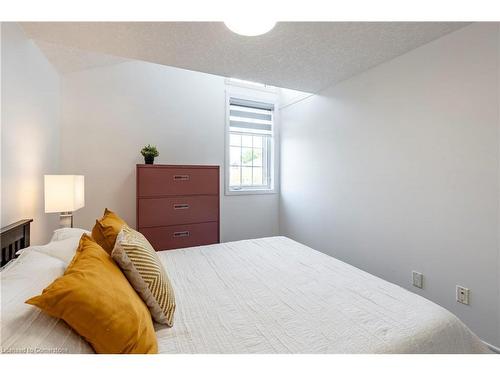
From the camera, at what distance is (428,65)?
1.78 metres

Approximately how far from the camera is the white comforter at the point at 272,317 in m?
0.65

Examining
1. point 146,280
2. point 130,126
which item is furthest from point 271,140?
point 146,280

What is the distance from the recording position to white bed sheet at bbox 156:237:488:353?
0.83 metres

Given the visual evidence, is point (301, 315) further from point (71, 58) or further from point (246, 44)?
point (71, 58)

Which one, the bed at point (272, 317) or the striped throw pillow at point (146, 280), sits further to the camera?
the striped throw pillow at point (146, 280)

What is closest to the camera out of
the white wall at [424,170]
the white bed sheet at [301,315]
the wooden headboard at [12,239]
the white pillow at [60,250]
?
the white bed sheet at [301,315]

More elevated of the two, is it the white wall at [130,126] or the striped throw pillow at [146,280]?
the white wall at [130,126]

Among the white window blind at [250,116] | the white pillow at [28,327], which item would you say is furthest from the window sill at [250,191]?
the white pillow at [28,327]

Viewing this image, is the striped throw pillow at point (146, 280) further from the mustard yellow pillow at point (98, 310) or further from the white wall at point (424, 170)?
the white wall at point (424, 170)

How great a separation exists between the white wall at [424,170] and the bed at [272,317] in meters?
0.84

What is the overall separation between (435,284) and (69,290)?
2.29 metres

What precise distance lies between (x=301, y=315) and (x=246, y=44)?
74.0 inches
